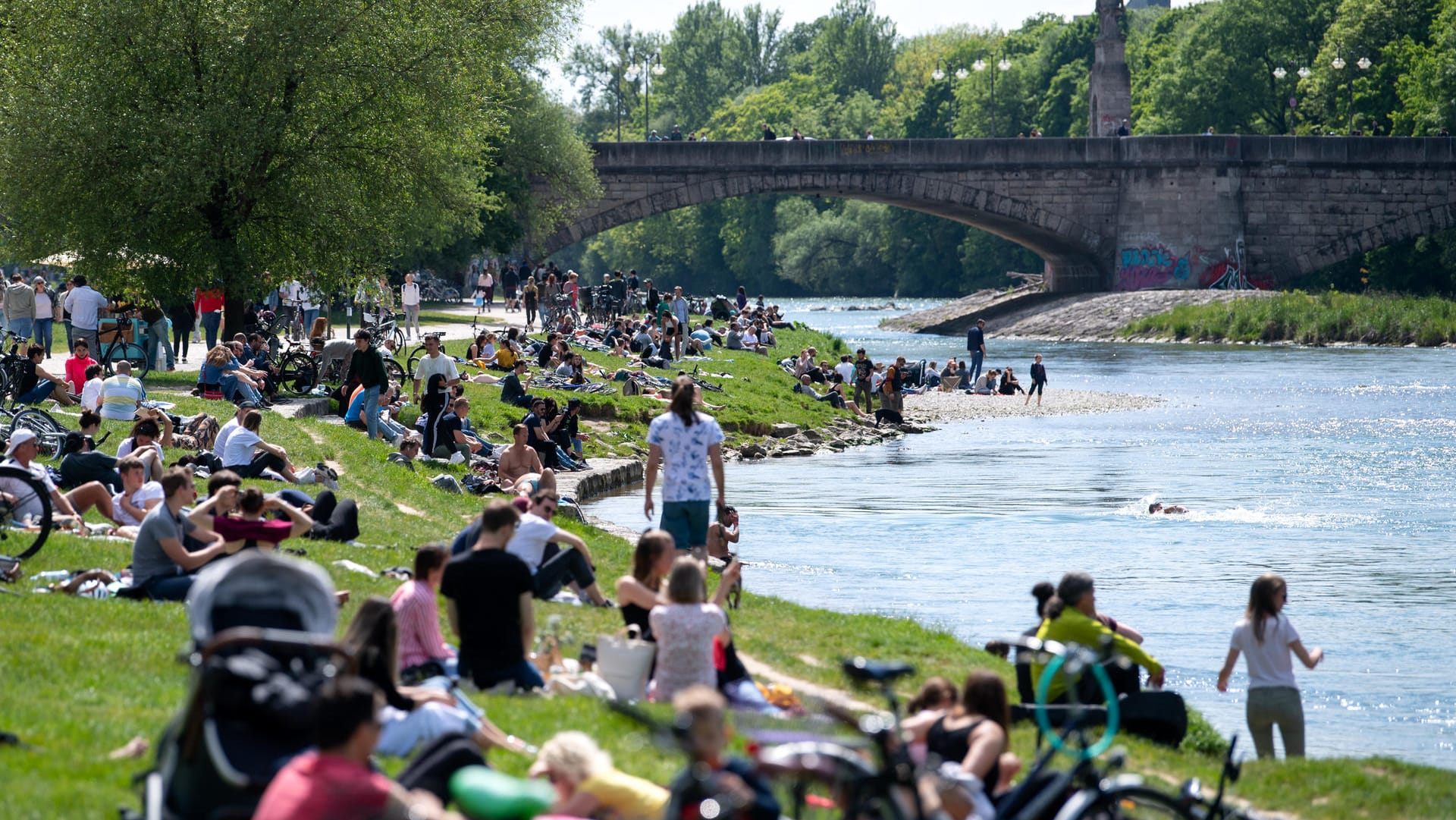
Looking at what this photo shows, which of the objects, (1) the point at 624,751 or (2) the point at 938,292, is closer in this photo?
(1) the point at 624,751

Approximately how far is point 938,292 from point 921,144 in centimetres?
5407

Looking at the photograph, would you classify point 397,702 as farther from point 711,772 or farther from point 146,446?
point 146,446

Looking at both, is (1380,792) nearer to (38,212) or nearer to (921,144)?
(38,212)

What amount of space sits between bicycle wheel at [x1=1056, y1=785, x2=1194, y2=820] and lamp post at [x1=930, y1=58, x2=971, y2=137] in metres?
104

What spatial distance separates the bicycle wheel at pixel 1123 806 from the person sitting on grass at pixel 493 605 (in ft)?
11.9

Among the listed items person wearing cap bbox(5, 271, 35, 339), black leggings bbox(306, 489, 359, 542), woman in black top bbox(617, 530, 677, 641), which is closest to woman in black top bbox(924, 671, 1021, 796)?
woman in black top bbox(617, 530, 677, 641)

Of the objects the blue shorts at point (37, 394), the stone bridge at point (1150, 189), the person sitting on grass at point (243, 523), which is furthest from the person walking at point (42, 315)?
the stone bridge at point (1150, 189)

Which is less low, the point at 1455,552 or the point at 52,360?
the point at 52,360

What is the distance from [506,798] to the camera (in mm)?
5438

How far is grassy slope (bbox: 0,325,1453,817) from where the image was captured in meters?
7.07

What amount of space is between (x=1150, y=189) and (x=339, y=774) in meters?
63.0

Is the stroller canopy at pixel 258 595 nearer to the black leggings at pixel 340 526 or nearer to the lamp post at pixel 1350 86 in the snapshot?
the black leggings at pixel 340 526

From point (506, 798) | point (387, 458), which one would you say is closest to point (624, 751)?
point (506, 798)

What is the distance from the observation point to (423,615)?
9.09 meters
